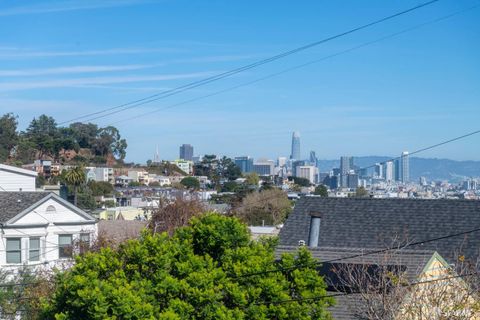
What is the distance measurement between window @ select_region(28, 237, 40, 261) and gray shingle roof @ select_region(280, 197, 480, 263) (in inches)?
Result: 387

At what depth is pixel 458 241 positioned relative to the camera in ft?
96.9

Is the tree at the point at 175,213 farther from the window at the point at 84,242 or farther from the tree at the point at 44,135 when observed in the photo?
the tree at the point at 44,135

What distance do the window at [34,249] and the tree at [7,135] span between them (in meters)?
62.1

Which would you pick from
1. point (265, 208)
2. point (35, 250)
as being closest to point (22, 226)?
point (35, 250)

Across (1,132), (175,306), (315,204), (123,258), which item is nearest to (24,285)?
(123,258)

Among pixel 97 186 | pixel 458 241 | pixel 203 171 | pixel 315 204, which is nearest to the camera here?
pixel 458 241

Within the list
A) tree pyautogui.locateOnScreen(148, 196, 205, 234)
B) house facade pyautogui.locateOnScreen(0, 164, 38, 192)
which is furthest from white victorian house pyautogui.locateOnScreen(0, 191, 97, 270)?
tree pyautogui.locateOnScreen(148, 196, 205, 234)

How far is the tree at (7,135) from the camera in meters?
93.7

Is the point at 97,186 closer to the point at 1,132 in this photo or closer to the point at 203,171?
the point at 1,132

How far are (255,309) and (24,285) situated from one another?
10.9 metres

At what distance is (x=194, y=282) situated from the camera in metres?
16.4

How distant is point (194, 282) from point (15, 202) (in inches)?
688

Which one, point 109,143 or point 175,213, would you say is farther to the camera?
point 109,143

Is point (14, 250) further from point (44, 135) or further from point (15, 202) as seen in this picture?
point (44, 135)
